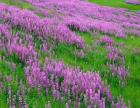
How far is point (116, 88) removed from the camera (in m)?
Result: 5.73

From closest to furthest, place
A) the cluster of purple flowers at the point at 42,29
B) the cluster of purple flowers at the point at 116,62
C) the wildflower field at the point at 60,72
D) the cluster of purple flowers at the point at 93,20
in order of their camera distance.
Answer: the wildflower field at the point at 60,72 < the cluster of purple flowers at the point at 116,62 < the cluster of purple flowers at the point at 42,29 < the cluster of purple flowers at the point at 93,20

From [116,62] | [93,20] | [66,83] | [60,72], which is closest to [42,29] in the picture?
[116,62]

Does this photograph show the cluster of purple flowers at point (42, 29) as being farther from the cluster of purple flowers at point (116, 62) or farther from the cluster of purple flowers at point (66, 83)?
the cluster of purple flowers at point (66, 83)

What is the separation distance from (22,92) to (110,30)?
32.0 ft

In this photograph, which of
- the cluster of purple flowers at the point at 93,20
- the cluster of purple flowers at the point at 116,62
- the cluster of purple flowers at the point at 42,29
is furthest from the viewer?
the cluster of purple flowers at the point at 93,20

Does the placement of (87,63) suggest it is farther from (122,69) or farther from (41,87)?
(41,87)

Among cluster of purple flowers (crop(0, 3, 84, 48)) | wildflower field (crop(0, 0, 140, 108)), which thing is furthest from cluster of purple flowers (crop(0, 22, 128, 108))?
cluster of purple flowers (crop(0, 3, 84, 48))

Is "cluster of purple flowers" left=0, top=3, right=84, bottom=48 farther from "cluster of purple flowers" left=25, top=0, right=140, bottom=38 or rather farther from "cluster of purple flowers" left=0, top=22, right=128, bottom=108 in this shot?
"cluster of purple flowers" left=25, top=0, right=140, bottom=38

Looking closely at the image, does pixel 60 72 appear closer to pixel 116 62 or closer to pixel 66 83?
pixel 66 83

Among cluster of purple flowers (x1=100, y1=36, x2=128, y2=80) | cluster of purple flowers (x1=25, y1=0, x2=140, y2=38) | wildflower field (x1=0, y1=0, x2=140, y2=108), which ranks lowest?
cluster of purple flowers (x1=25, y1=0, x2=140, y2=38)

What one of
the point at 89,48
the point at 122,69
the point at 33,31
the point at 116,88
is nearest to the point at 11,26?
the point at 33,31

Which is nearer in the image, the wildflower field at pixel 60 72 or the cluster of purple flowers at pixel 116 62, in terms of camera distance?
the wildflower field at pixel 60 72

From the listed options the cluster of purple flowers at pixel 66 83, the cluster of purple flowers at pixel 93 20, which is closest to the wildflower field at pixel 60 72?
the cluster of purple flowers at pixel 66 83

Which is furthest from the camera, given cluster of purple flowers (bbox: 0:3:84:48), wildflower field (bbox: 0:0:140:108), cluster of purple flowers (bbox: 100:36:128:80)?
cluster of purple flowers (bbox: 0:3:84:48)
